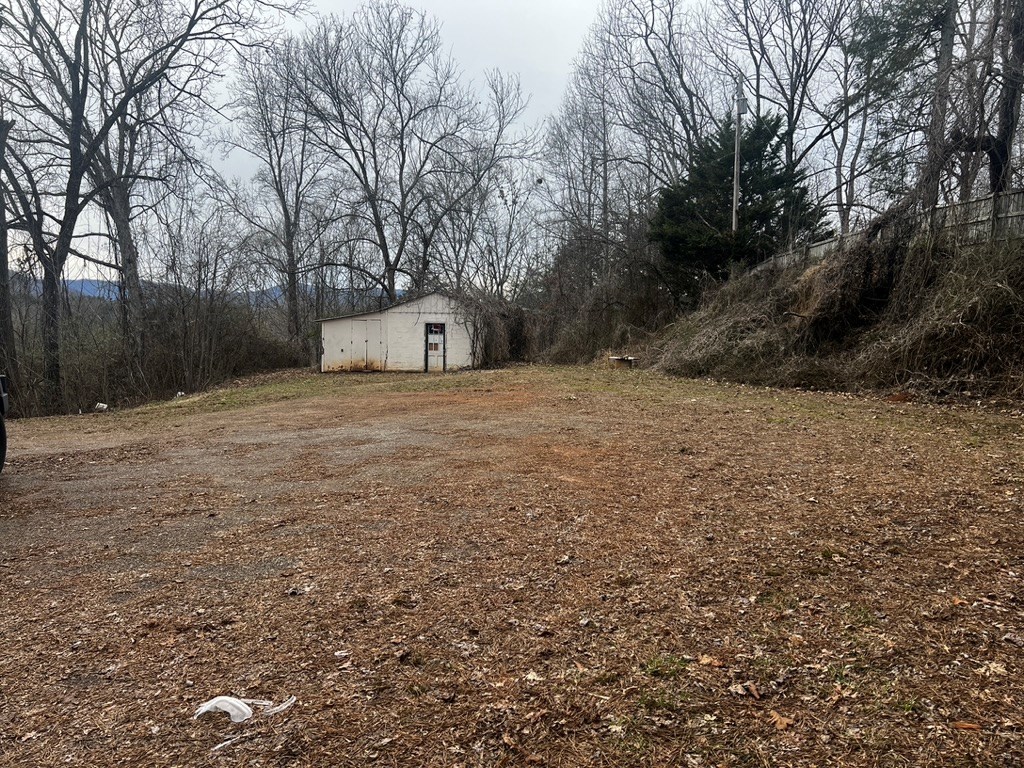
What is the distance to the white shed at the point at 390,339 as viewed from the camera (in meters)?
21.5

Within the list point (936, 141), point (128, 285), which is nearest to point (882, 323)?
point (936, 141)

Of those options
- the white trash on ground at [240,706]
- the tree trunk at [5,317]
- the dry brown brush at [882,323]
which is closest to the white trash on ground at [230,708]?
the white trash on ground at [240,706]

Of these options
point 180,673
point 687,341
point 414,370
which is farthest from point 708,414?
point 414,370

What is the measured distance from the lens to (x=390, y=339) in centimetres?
2155

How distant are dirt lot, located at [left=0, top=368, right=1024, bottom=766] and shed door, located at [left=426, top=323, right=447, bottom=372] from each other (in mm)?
16262

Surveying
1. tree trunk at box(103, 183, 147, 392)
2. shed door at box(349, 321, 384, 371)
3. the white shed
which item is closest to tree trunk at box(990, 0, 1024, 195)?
the white shed

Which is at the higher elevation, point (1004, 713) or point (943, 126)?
point (943, 126)

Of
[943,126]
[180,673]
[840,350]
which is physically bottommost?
[180,673]

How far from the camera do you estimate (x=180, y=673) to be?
2.14 metres

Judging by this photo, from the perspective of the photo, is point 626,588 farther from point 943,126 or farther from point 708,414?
point 943,126

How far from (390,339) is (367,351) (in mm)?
956

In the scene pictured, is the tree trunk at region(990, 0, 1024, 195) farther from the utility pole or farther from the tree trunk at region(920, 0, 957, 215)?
the utility pole

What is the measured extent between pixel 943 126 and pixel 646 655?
11.3 m

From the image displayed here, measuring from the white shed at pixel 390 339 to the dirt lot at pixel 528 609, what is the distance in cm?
1610
